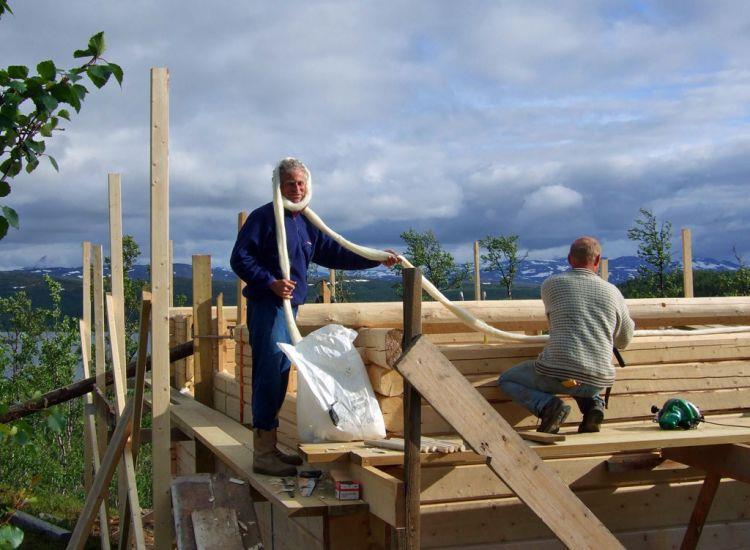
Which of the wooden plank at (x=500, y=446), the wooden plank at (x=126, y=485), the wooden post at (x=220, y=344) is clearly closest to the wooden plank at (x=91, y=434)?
the wooden post at (x=220, y=344)

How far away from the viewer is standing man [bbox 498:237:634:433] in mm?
4652

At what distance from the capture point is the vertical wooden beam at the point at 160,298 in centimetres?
506

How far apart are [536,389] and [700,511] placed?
128 cm

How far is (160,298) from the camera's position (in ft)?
16.9

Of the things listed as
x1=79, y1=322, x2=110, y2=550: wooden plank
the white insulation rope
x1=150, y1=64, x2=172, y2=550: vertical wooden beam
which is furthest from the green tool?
x1=79, y1=322, x2=110, y2=550: wooden plank

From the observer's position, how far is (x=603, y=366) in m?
4.66

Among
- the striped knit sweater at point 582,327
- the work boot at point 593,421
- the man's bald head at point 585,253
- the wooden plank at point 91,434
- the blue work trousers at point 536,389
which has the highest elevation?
the man's bald head at point 585,253

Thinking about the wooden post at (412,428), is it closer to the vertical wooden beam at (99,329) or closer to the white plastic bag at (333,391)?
the white plastic bag at (333,391)

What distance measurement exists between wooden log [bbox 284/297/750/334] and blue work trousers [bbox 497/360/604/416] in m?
Result: 0.72

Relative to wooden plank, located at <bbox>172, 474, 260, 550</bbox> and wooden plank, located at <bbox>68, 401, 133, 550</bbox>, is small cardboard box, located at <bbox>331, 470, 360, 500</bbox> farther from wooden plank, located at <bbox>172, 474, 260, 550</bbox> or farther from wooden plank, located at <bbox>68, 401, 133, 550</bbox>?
wooden plank, located at <bbox>68, 401, 133, 550</bbox>

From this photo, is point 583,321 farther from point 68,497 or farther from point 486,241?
point 486,241

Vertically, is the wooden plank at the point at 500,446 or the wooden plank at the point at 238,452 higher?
the wooden plank at the point at 500,446

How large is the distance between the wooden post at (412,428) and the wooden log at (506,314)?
1.45m

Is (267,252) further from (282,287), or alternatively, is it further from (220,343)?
(220,343)
